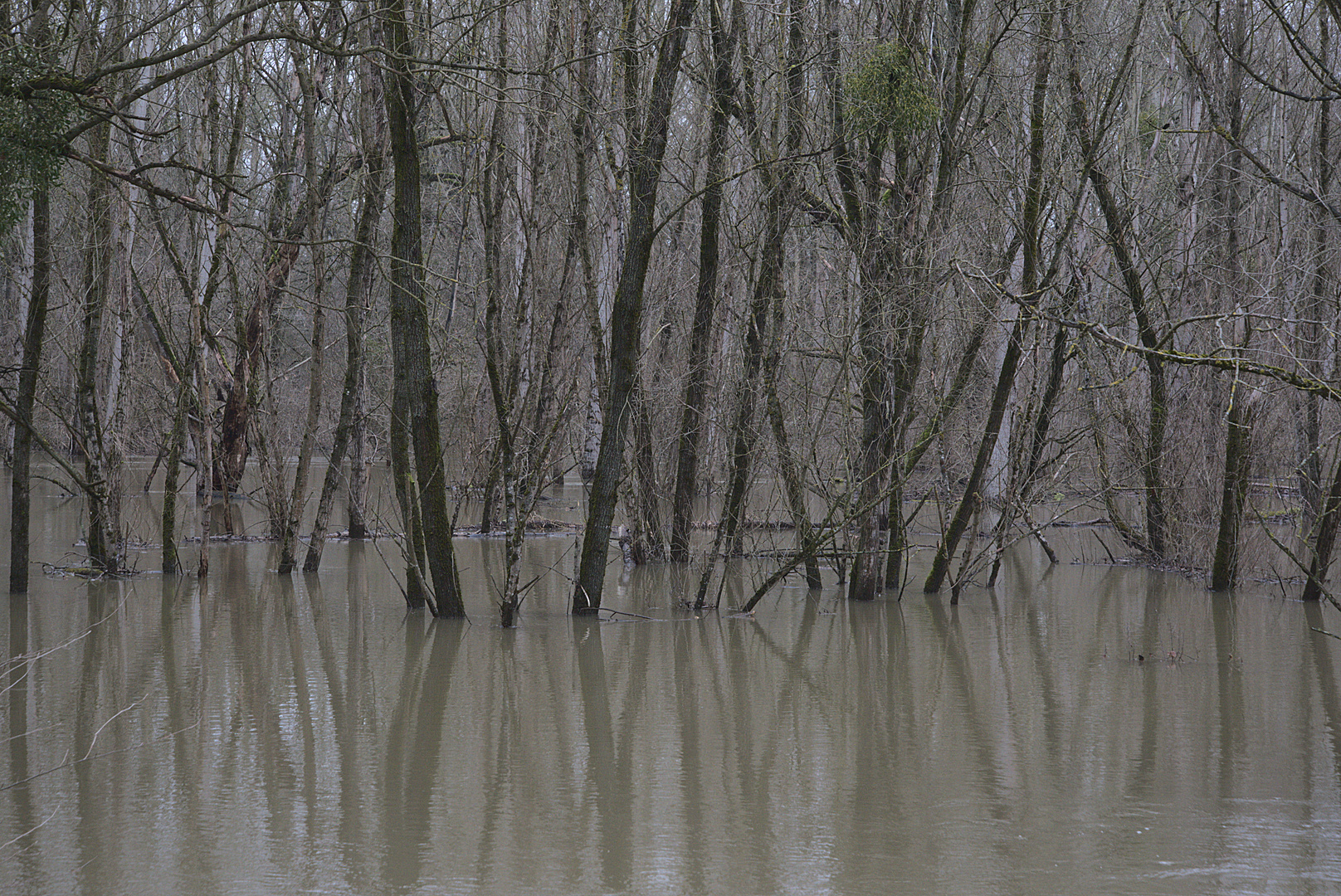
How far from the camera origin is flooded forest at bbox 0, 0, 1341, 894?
522cm

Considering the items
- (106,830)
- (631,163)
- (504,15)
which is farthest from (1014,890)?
(504,15)

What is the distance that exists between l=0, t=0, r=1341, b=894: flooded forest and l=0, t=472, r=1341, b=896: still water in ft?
0.13

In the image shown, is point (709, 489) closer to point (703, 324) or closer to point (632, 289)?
point (703, 324)

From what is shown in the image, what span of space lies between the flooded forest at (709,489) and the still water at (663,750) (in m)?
0.04

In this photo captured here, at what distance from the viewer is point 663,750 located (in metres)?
6.36

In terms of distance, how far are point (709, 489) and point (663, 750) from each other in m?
12.0

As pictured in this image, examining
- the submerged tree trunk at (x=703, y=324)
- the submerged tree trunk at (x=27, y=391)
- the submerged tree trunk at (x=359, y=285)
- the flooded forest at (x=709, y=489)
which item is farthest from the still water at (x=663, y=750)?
the submerged tree trunk at (x=703, y=324)

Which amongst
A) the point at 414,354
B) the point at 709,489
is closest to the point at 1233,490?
the point at 414,354

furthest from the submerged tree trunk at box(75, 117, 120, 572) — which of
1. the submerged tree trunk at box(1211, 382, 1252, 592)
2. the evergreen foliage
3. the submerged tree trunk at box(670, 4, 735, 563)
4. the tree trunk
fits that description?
the submerged tree trunk at box(1211, 382, 1252, 592)

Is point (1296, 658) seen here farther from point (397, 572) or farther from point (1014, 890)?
point (397, 572)

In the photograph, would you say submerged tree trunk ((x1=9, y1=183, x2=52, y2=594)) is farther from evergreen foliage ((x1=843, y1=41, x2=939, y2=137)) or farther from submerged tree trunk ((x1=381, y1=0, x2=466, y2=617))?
evergreen foliage ((x1=843, y1=41, x2=939, y2=137))

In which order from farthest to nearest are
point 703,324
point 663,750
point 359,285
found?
point 703,324, point 359,285, point 663,750

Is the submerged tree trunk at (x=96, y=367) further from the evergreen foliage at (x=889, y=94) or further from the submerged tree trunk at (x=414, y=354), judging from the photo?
the evergreen foliage at (x=889, y=94)

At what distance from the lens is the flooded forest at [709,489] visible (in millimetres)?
5223
